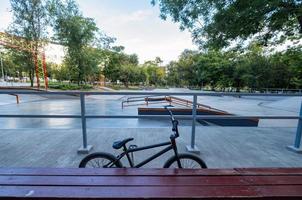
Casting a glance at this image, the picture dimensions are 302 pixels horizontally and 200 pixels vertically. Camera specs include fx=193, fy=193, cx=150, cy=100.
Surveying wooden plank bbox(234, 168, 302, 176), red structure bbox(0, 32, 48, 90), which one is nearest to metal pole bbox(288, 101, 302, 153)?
wooden plank bbox(234, 168, 302, 176)

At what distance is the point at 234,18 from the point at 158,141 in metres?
3.51

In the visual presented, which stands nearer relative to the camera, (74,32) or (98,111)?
(98,111)

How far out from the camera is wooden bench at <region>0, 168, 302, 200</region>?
4.22 feet

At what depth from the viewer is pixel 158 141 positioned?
3.79 m

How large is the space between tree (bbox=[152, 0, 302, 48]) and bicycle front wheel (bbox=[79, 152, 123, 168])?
4325 millimetres

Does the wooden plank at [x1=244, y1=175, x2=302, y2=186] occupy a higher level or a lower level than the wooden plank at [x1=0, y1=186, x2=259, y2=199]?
lower

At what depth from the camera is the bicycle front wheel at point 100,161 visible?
6.81ft

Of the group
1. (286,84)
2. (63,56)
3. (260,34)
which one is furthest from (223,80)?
(260,34)

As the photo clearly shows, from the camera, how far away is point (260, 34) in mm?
5578

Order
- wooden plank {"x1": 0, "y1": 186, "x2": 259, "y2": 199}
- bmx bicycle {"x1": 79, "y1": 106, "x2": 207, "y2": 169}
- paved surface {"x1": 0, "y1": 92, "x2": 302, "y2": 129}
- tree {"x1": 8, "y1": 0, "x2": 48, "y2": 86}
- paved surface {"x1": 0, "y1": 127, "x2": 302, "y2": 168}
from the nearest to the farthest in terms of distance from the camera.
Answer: wooden plank {"x1": 0, "y1": 186, "x2": 259, "y2": 199} < bmx bicycle {"x1": 79, "y1": 106, "x2": 207, "y2": 169} < paved surface {"x1": 0, "y1": 127, "x2": 302, "y2": 168} < paved surface {"x1": 0, "y1": 92, "x2": 302, "y2": 129} < tree {"x1": 8, "y1": 0, "x2": 48, "y2": 86}

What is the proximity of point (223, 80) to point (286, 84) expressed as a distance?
33.7 ft

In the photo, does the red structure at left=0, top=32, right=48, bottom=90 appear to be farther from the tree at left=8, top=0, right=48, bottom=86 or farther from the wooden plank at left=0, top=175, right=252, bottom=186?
the wooden plank at left=0, top=175, right=252, bottom=186

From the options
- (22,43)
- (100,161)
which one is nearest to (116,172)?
(100,161)

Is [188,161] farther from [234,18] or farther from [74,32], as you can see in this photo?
[74,32]
